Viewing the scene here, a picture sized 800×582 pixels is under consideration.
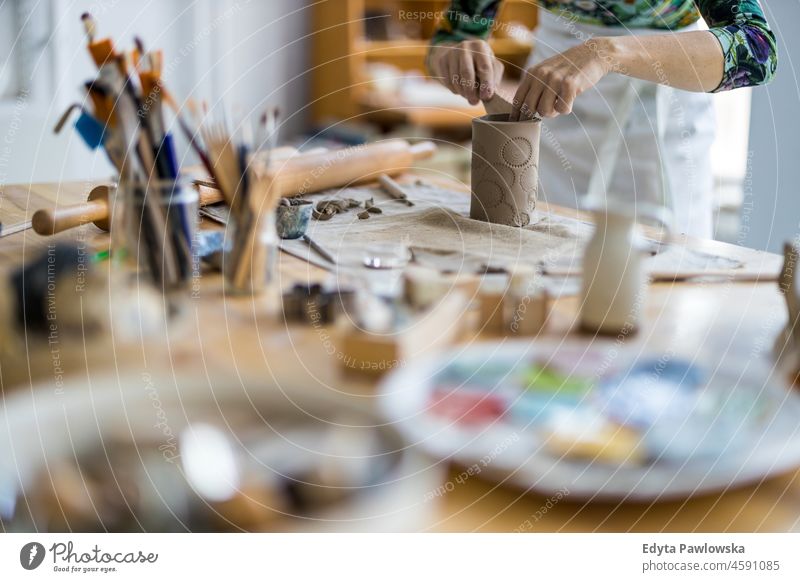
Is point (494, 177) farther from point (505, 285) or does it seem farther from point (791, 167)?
point (791, 167)

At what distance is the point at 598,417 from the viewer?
0.55 m

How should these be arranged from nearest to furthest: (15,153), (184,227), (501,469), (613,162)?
1. (501,469)
2. (184,227)
3. (15,153)
4. (613,162)

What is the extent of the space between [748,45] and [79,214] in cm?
57

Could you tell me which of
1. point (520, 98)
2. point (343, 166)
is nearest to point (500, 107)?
point (520, 98)

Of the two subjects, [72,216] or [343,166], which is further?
[343,166]

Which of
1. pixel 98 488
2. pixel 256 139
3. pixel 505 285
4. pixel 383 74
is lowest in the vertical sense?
pixel 98 488

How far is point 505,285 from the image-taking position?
0.62 m

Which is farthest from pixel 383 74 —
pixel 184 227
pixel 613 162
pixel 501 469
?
pixel 501 469

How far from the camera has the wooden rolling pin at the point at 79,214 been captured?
26.6 inches

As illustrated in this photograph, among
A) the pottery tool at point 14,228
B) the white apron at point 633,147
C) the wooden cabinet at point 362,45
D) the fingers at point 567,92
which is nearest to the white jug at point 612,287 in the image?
the fingers at point 567,92

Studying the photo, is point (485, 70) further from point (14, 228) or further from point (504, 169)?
point (14, 228)

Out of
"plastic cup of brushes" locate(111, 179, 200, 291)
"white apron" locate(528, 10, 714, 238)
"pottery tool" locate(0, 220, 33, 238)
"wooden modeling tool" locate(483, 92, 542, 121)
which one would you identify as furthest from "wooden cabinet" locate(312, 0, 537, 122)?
"plastic cup of brushes" locate(111, 179, 200, 291)

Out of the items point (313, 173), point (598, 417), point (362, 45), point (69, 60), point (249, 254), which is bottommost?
point (598, 417)

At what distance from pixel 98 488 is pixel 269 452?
0.11 m
